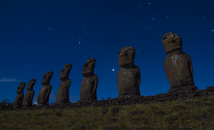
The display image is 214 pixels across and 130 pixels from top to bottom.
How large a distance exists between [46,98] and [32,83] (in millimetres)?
3986

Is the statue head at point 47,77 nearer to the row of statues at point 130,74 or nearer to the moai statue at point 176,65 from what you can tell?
the row of statues at point 130,74

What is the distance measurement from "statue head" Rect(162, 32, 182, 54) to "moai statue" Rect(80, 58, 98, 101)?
18.2 ft

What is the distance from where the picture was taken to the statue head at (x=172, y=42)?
10.3 m

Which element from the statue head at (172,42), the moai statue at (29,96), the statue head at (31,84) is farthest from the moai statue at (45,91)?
the statue head at (172,42)

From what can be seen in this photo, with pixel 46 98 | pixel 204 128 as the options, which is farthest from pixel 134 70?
pixel 46 98

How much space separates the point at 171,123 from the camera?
483cm

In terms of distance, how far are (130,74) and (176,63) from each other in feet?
9.13

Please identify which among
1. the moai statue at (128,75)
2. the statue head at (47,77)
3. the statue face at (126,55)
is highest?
the statue head at (47,77)

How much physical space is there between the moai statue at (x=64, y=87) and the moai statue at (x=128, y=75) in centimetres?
516

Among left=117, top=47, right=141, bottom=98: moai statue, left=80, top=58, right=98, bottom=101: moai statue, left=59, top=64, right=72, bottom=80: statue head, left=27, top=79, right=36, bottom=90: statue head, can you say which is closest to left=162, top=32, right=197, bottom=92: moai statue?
left=117, top=47, right=141, bottom=98: moai statue

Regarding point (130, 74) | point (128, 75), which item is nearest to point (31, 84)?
point (128, 75)

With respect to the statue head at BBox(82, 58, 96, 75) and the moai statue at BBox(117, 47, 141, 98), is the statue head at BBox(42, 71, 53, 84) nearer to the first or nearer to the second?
the statue head at BBox(82, 58, 96, 75)

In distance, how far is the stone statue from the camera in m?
9.52

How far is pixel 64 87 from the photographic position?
14.8 m
